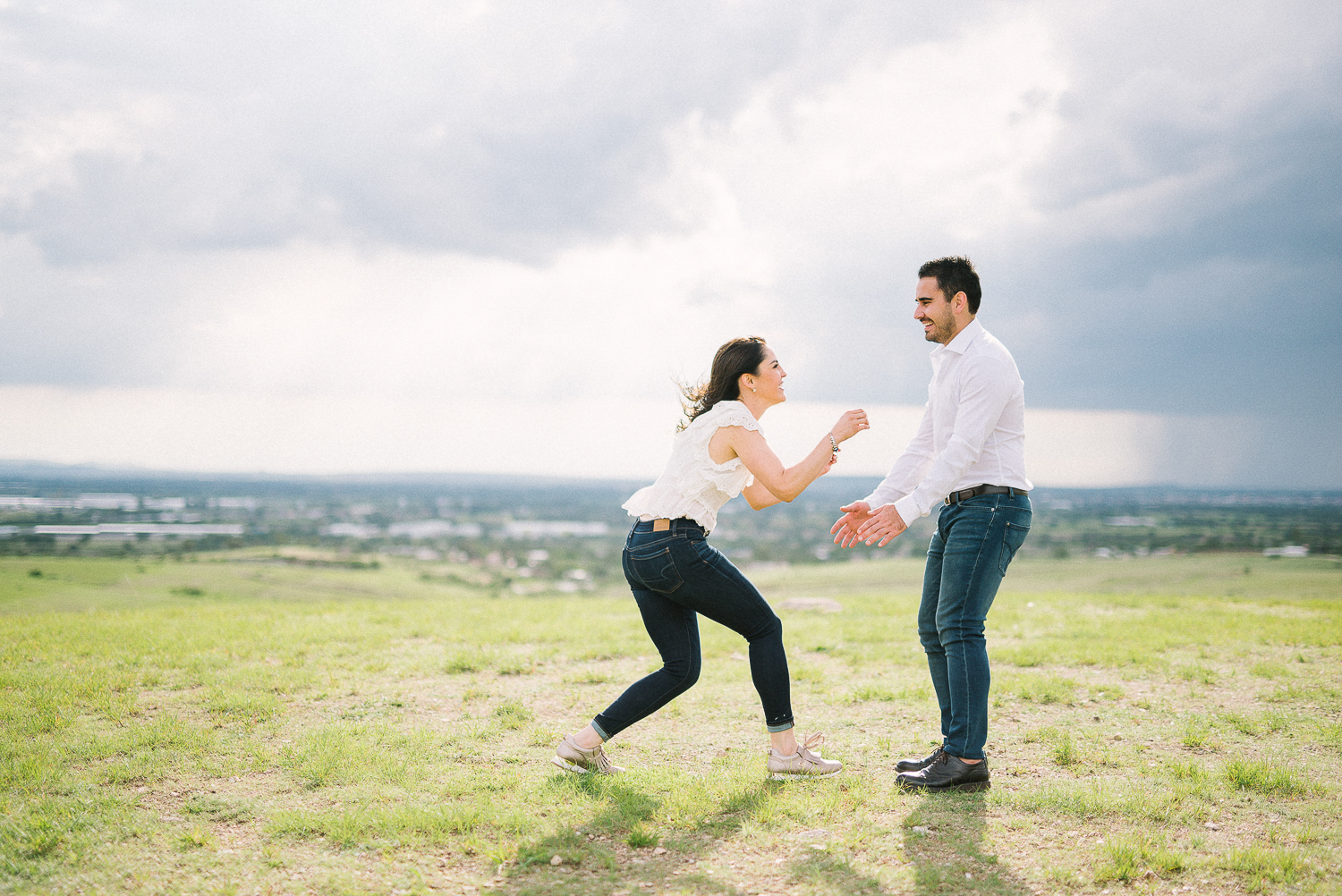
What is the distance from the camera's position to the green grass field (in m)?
3.87

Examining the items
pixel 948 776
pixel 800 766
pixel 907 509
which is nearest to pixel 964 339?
pixel 907 509

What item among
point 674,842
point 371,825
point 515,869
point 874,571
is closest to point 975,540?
point 674,842

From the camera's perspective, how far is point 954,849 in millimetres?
4086

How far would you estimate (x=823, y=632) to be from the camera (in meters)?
10.7

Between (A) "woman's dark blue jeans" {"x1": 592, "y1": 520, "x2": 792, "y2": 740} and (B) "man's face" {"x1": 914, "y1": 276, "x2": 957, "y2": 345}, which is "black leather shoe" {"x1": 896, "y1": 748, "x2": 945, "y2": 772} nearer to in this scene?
→ (A) "woman's dark blue jeans" {"x1": 592, "y1": 520, "x2": 792, "y2": 740}

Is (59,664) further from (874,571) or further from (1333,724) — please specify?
(874,571)

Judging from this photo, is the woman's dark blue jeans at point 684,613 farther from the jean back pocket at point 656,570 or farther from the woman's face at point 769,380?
the woman's face at point 769,380

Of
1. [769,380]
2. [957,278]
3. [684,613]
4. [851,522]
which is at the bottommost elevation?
[684,613]

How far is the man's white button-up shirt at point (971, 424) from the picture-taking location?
4.71 meters

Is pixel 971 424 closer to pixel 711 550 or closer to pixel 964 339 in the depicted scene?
pixel 964 339

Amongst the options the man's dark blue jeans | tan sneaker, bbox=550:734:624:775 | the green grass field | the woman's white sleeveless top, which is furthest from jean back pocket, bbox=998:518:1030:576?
tan sneaker, bbox=550:734:624:775

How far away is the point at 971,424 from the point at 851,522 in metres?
0.94

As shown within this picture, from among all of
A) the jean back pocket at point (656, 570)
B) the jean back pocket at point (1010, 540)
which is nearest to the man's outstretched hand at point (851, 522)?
the jean back pocket at point (1010, 540)

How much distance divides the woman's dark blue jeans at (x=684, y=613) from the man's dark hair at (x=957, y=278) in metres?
2.22
